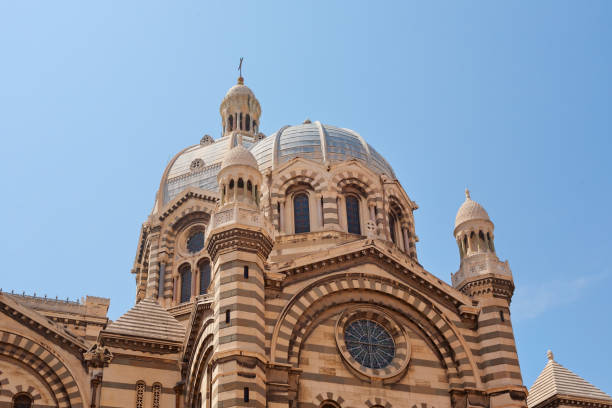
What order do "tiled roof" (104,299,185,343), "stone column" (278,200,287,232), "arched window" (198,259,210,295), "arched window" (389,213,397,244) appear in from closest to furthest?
"tiled roof" (104,299,185,343) < "stone column" (278,200,287,232) < "arched window" (389,213,397,244) < "arched window" (198,259,210,295)

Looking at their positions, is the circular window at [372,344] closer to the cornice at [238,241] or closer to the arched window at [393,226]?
the cornice at [238,241]

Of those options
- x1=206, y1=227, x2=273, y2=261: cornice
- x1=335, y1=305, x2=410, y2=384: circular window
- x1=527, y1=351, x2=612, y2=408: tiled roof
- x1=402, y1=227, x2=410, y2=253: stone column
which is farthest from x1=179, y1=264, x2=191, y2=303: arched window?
x1=527, y1=351, x2=612, y2=408: tiled roof

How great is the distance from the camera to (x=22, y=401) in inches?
1129

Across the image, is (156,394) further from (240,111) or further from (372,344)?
(240,111)

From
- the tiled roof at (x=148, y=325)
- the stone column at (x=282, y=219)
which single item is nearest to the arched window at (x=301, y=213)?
the stone column at (x=282, y=219)

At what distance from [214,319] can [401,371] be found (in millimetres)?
6517

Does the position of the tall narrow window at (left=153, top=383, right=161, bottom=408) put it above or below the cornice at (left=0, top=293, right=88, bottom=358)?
below

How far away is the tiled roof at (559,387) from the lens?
110ft

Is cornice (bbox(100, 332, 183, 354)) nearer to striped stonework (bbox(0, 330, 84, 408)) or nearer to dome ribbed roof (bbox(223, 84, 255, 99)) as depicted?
striped stonework (bbox(0, 330, 84, 408))

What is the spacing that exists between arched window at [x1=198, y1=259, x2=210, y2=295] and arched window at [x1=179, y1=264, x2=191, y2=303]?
865 millimetres

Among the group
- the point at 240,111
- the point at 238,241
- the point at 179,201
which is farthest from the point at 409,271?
the point at 240,111

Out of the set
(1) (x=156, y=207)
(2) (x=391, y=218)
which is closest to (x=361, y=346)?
(2) (x=391, y=218)

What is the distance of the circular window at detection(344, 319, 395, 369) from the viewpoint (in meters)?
28.1

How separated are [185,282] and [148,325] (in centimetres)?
1113
